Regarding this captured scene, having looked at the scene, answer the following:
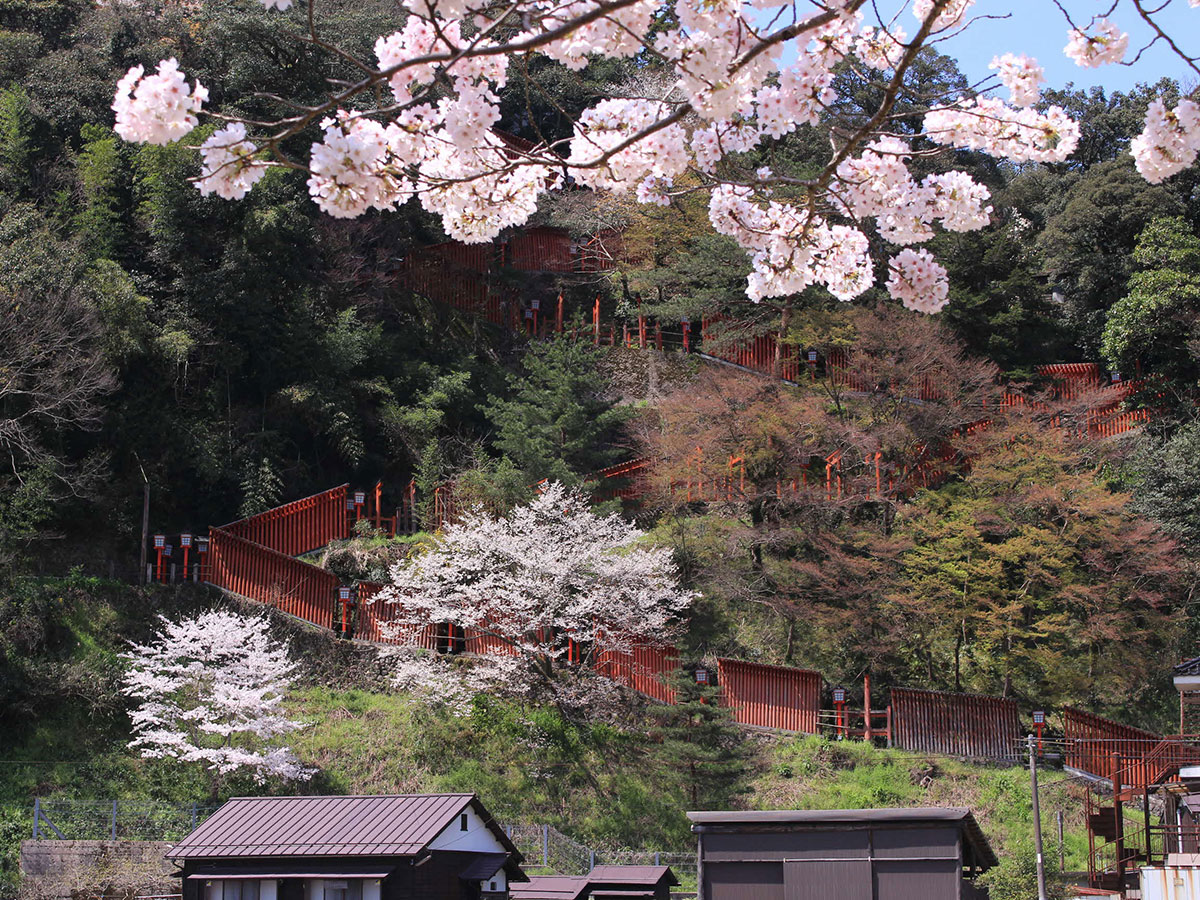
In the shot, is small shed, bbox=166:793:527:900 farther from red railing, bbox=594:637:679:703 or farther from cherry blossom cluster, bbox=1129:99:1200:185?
cherry blossom cluster, bbox=1129:99:1200:185

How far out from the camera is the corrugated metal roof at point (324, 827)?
15.7 metres

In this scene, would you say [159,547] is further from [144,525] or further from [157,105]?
[157,105]

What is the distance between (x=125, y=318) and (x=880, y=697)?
15.2 m

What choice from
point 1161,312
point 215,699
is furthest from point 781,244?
point 1161,312

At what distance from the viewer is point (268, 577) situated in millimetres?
23500

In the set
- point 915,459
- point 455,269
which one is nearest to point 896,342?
point 915,459

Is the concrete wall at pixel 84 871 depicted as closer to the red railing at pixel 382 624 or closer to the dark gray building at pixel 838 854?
the red railing at pixel 382 624

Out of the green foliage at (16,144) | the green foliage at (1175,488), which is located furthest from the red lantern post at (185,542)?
the green foliage at (1175,488)

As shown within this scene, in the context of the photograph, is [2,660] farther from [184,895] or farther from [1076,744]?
[1076,744]

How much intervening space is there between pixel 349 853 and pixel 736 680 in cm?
963

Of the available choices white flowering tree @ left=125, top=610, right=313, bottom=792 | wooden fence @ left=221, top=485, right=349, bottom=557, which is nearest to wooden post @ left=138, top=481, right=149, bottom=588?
wooden fence @ left=221, top=485, right=349, bottom=557

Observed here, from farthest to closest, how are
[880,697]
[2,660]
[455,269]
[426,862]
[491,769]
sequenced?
[455,269]
[880,697]
[491,769]
[2,660]
[426,862]

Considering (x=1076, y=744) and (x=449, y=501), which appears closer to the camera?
(x=1076, y=744)

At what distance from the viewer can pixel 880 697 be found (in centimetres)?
2358
